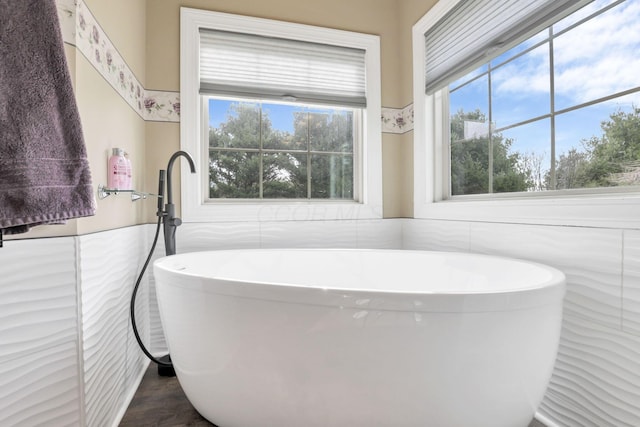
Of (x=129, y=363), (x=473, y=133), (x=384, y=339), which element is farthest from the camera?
(x=473, y=133)

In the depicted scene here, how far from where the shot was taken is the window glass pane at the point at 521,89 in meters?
1.51

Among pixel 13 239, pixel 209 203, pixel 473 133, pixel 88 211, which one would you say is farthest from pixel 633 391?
pixel 209 203

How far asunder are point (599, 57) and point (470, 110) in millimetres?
689

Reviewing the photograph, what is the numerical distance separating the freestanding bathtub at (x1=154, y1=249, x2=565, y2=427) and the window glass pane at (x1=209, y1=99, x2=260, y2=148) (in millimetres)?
1266

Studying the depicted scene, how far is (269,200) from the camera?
7.39 ft

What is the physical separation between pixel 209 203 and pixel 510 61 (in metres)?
1.80

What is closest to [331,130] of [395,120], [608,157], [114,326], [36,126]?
[395,120]

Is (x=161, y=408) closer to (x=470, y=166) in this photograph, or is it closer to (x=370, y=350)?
(x=370, y=350)

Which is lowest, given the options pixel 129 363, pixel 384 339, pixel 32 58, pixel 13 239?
pixel 129 363

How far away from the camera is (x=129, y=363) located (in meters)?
1.57

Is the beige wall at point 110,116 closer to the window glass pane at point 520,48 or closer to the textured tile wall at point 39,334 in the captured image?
the textured tile wall at point 39,334

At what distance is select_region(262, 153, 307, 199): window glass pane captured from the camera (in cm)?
228

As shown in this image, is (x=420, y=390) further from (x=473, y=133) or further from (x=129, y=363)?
(x=473, y=133)

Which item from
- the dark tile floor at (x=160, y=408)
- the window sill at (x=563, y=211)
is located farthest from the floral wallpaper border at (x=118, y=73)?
the dark tile floor at (x=160, y=408)
